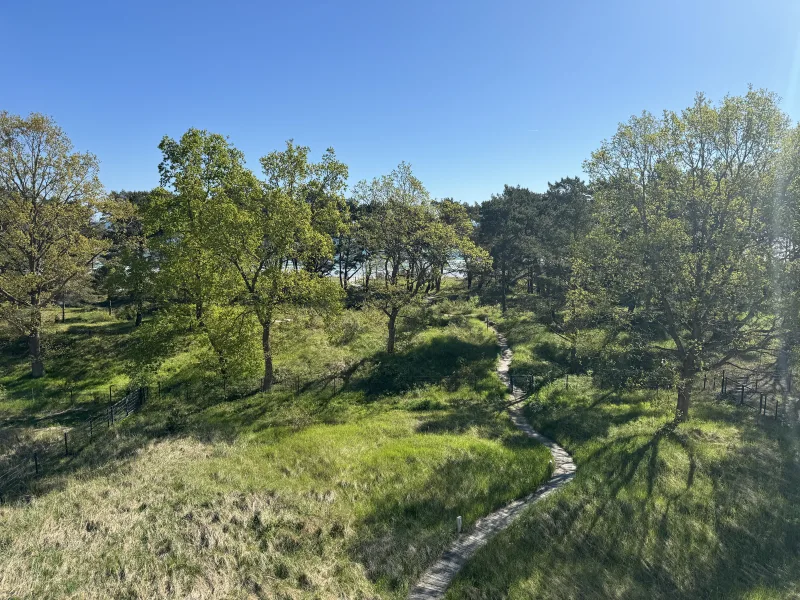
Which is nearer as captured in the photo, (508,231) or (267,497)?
(267,497)

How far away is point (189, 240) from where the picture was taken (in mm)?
22562

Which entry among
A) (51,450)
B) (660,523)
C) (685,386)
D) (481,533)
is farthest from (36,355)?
(685,386)

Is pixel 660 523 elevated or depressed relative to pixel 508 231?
depressed

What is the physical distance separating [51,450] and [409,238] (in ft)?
78.4

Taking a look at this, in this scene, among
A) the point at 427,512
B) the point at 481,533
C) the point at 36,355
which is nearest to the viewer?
the point at 481,533

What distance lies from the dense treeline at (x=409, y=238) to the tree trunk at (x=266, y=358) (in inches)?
5.2

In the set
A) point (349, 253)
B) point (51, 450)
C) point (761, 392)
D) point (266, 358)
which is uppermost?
point (349, 253)

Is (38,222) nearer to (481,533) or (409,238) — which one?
(409,238)

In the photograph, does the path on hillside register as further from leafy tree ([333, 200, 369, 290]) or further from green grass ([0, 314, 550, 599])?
leafy tree ([333, 200, 369, 290])

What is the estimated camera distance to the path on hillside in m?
10.1

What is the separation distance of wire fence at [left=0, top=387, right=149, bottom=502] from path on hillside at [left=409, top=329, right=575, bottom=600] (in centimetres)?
1328

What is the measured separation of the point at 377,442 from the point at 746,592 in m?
12.3

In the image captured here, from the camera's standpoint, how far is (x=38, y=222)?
28266mm

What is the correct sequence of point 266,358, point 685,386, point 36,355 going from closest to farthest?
1. point 685,386
2. point 266,358
3. point 36,355
